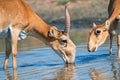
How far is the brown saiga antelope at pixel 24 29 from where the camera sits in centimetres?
1875

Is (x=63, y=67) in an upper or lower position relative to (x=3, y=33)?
lower

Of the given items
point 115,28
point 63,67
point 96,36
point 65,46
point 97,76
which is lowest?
point 97,76

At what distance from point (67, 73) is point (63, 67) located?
1340 mm

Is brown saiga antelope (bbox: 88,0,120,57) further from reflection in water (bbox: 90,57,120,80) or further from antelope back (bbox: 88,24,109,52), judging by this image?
reflection in water (bbox: 90,57,120,80)

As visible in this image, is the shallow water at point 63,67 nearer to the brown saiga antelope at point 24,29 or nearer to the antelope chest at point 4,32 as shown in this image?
the brown saiga antelope at point 24,29

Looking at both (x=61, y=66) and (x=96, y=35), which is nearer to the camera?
(x=61, y=66)

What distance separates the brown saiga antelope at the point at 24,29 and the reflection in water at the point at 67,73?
751 mm

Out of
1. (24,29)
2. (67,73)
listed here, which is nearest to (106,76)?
(67,73)

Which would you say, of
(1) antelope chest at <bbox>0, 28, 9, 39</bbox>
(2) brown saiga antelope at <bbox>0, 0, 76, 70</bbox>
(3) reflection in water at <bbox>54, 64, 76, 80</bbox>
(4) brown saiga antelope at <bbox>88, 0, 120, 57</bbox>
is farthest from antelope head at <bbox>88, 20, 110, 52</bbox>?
(1) antelope chest at <bbox>0, 28, 9, 39</bbox>

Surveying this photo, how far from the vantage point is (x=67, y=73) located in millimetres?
17547

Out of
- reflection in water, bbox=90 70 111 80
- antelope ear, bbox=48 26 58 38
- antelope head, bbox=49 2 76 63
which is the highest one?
antelope ear, bbox=48 26 58 38

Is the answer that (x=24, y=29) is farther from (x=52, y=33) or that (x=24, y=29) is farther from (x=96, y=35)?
(x=96, y=35)

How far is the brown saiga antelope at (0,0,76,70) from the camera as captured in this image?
738 inches

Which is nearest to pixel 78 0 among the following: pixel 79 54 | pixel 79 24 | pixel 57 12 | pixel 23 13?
pixel 57 12
